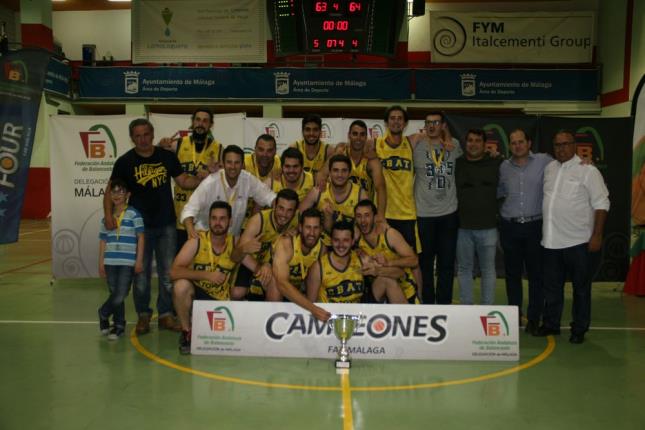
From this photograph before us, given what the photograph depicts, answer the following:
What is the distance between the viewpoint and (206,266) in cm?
509

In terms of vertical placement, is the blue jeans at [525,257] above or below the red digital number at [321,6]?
below

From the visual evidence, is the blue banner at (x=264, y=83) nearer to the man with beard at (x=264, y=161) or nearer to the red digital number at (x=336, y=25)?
the red digital number at (x=336, y=25)

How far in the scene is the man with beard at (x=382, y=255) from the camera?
16.2 feet

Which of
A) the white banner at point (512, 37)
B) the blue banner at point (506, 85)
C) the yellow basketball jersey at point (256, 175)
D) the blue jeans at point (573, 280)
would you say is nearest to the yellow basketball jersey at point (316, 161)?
the yellow basketball jersey at point (256, 175)

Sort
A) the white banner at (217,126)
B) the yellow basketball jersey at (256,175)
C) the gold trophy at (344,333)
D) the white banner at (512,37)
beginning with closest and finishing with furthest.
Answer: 1. the gold trophy at (344,333)
2. the yellow basketball jersey at (256,175)
3. the white banner at (217,126)
4. the white banner at (512,37)

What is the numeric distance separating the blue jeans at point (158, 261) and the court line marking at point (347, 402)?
2.22m

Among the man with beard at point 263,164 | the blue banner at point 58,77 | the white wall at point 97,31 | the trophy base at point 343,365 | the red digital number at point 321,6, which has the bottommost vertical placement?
the trophy base at point 343,365

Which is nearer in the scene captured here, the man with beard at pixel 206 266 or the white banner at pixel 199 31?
the man with beard at pixel 206 266

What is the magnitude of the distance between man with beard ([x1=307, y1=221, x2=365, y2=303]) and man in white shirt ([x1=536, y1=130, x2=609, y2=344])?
71.3 inches

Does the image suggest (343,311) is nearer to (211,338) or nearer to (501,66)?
(211,338)

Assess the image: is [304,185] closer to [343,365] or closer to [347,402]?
[343,365]

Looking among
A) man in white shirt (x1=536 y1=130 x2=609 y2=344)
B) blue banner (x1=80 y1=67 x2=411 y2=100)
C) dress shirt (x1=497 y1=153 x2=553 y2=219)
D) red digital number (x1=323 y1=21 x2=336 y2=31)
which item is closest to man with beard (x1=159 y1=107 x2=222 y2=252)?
dress shirt (x1=497 y1=153 x2=553 y2=219)

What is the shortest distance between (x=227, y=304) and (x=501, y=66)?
13.5 m

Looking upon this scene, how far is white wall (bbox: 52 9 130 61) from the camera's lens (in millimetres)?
20859
